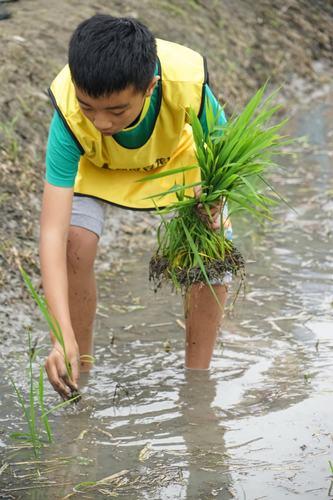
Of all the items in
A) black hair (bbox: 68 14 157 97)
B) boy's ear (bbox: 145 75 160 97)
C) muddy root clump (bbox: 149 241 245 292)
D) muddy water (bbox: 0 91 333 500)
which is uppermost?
black hair (bbox: 68 14 157 97)

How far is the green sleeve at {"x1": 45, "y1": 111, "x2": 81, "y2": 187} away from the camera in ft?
12.0

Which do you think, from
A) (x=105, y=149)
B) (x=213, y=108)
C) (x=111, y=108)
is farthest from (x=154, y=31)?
(x=111, y=108)

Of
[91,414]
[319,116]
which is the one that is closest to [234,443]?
[91,414]

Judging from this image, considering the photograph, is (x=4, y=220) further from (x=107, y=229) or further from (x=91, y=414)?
(x=91, y=414)

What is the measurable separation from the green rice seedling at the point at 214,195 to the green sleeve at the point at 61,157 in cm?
29

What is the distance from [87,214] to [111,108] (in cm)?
65

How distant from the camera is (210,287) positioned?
3869 mm

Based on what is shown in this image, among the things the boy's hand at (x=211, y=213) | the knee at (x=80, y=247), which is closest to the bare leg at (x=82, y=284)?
the knee at (x=80, y=247)

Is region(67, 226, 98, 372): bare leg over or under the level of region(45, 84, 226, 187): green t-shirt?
under

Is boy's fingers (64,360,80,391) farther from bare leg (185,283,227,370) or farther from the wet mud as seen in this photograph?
bare leg (185,283,227,370)

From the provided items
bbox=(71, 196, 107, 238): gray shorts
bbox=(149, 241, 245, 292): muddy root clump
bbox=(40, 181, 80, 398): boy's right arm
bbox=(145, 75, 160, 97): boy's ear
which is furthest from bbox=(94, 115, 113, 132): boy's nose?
bbox=(149, 241, 245, 292): muddy root clump

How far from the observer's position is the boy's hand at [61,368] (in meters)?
3.45

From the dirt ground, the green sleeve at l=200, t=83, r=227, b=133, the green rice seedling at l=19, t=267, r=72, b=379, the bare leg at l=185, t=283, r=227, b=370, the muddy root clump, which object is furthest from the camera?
the dirt ground

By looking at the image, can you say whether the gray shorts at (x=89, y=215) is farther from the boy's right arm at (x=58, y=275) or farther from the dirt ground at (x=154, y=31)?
the dirt ground at (x=154, y=31)
